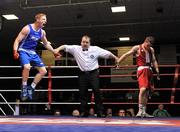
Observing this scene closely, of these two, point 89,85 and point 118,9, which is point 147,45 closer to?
point 89,85

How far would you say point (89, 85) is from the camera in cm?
446

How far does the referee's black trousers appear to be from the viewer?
14.2ft

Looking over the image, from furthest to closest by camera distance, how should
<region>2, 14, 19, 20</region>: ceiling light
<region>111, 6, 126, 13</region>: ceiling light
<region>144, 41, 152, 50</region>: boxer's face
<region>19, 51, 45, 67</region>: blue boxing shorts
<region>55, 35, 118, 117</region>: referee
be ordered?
<region>2, 14, 19, 20</region>: ceiling light < <region>111, 6, 126, 13</region>: ceiling light < <region>144, 41, 152, 50</region>: boxer's face < <region>55, 35, 118, 117</region>: referee < <region>19, 51, 45, 67</region>: blue boxing shorts

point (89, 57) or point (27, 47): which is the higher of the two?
point (27, 47)

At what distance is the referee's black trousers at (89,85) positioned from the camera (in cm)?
433

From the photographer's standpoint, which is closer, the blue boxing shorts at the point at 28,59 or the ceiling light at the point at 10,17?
the blue boxing shorts at the point at 28,59

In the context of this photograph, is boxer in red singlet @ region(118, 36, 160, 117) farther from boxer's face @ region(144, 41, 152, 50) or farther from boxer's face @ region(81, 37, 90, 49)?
boxer's face @ region(81, 37, 90, 49)

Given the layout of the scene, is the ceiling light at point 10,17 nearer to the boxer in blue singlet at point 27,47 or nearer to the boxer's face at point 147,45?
the boxer in blue singlet at point 27,47

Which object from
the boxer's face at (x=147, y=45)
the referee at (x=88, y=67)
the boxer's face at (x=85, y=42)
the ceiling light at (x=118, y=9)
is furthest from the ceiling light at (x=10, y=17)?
the boxer's face at (x=147, y=45)

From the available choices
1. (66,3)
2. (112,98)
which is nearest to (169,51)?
(112,98)

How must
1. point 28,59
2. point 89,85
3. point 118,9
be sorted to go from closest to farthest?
point 28,59, point 89,85, point 118,9

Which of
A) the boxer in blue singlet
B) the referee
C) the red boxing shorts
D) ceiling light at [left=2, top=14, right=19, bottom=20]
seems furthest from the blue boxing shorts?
ceiling light at [left=2, top=14, right=19, bottom=20]

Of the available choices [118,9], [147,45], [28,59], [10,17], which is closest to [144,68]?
[147,45]

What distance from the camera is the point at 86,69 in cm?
435
